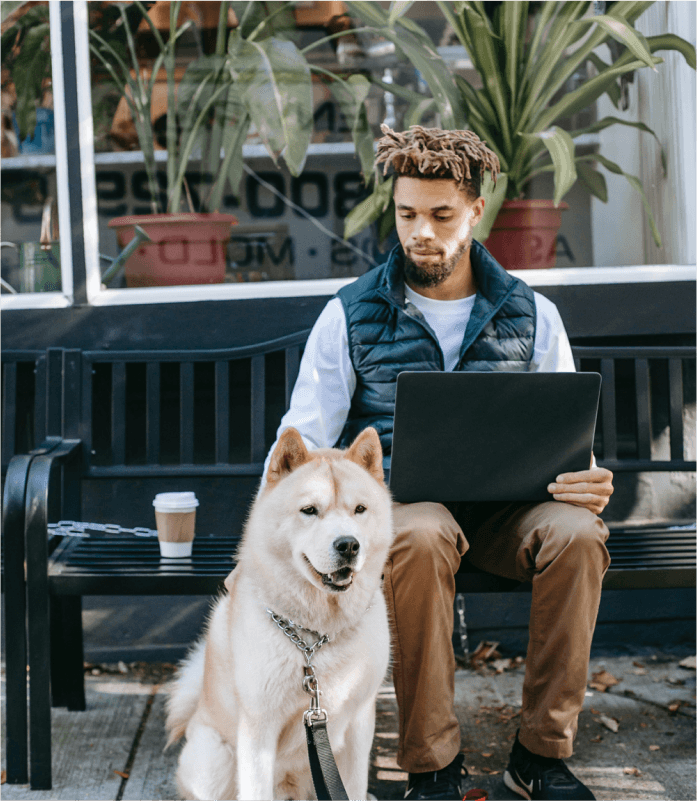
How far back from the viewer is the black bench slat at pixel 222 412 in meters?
2.92

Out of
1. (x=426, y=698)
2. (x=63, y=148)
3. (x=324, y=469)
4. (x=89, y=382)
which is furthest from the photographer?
(x=63, y=148)

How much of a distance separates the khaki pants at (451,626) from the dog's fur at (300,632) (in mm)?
131

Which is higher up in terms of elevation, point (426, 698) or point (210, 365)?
point (210, 365)

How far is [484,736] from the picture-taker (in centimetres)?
247

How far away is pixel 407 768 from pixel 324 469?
860mm

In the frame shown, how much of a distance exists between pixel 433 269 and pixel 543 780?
153cm

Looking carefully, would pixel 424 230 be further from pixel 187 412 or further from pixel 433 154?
pixel 187 412

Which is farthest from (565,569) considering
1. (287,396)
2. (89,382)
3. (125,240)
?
(125,240)

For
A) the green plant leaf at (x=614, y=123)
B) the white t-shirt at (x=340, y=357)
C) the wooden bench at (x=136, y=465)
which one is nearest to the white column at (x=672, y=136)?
the green plant leaf at (x=614, y=123)

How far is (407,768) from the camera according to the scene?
197 cm

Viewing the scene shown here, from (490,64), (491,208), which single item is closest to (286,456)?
(491,208)

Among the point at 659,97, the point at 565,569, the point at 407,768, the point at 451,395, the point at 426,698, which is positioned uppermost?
the point at 659,97

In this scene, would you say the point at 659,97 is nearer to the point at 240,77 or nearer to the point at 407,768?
the point at 240,77

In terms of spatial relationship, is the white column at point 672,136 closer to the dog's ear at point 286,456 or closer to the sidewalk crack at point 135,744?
the dog's ear at point 286,456
